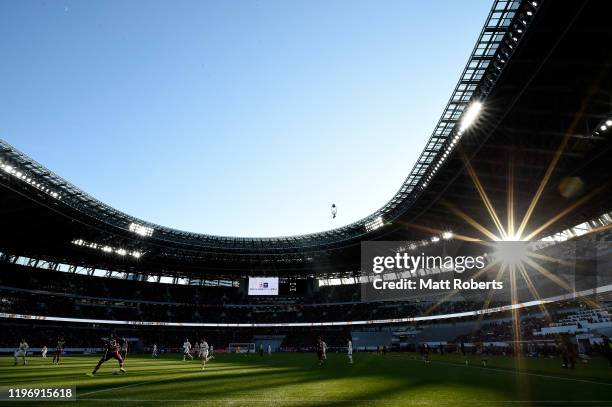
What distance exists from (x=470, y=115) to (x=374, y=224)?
26.8 m

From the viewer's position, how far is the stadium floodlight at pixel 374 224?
164ft

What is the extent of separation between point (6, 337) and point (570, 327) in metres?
71.2

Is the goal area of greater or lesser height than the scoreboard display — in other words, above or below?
below

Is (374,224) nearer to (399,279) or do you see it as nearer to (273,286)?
(273,286)

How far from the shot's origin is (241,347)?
68.2 metres

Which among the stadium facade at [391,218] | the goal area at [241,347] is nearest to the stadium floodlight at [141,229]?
the stadium facade at [391,218]

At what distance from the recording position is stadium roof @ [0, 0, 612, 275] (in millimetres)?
19891

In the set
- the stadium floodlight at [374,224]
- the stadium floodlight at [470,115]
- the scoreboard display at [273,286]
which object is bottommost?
the scoreboard display at [273,286]

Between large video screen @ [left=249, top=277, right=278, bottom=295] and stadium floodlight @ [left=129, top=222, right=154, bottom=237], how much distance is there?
21091 mm

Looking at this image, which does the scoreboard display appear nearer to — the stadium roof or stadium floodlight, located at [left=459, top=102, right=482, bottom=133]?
the stadium roof

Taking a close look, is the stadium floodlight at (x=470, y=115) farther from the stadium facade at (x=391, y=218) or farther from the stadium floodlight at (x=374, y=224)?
the stadium floodlight at (x=374, y=224)

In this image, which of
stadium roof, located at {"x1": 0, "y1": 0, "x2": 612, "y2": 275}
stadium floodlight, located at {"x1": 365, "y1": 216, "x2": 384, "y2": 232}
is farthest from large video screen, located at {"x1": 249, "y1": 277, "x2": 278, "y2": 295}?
stadium floodlight, located at {"x1": 365, "y1": 216, "x2": 384, "y2": 232}

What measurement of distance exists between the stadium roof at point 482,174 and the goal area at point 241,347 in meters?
16.5

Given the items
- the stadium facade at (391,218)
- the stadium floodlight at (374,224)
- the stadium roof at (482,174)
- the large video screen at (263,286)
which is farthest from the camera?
the large video screen at (263,286)
